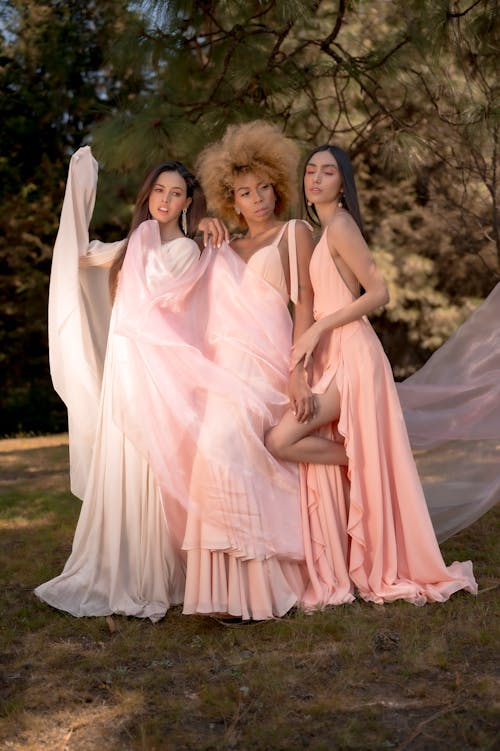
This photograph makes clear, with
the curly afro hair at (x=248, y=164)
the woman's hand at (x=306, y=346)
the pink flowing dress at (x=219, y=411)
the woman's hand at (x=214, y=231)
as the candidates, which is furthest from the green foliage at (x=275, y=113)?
the woman's hand at (x=306, y=346)

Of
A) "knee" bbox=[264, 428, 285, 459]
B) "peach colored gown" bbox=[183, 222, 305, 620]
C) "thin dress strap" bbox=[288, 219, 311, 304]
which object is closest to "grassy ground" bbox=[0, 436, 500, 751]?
"peach colored gown" bbox=[183, 222, 305, 620]

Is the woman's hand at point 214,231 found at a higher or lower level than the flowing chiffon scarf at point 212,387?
higher

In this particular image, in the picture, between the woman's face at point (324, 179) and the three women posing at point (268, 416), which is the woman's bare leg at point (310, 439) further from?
the woman's face at point (324, 179)

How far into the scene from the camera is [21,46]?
1394cm

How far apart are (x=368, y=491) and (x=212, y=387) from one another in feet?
2.52

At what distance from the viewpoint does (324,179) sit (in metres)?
3.78

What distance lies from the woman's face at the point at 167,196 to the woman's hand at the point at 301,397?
908 mm

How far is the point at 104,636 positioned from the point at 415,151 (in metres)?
3.91

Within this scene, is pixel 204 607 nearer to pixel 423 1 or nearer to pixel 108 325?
pixel 108 325

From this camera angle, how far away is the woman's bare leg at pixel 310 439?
144 inches

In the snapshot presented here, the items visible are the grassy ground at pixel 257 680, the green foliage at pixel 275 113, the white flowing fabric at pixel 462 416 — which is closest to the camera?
the grassy ground at pixel 257 680

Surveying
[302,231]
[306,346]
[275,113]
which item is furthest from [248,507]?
[275,113]

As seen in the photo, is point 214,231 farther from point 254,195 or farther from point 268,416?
point 268,416

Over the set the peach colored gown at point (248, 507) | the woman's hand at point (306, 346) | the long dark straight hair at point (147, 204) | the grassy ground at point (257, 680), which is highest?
the long dark straight hair at point (147, 204)
